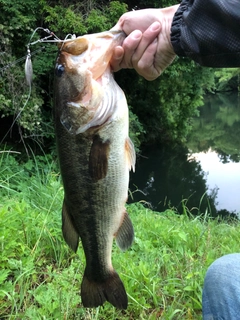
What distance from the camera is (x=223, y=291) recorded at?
161 cm

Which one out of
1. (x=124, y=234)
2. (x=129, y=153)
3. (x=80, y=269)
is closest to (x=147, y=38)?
(x=129, y=153)

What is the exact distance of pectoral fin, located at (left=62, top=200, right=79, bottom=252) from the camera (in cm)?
194

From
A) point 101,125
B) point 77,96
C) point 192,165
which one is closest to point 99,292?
point 101,125

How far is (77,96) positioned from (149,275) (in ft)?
6.02

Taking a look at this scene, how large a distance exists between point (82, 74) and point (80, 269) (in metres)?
1.85

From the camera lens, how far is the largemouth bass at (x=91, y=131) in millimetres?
1767

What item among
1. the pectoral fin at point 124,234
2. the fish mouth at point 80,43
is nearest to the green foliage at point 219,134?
the pectoral fin at point 124,234

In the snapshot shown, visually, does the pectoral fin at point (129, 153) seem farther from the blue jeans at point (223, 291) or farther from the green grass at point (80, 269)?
the green grass at point (80, 269)

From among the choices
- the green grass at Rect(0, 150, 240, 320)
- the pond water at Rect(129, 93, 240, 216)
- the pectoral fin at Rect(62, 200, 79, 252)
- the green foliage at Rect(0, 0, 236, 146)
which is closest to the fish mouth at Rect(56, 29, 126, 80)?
the pectoral fin at Rect(62, 200, 79, 252)

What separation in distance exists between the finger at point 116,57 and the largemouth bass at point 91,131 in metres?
0.03

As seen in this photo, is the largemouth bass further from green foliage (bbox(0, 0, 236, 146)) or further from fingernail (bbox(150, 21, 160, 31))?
green foliage (bbox(0, 0, 236, 146))

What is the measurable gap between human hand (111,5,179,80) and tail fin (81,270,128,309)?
1.12 m

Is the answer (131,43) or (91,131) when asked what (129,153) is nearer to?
(91,131)

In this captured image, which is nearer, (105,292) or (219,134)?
(105,292)
